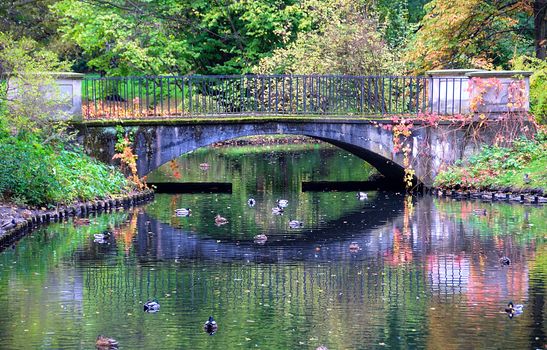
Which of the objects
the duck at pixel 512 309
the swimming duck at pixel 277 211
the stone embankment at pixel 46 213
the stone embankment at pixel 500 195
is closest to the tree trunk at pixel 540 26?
the stone embankment at pixel 500 195

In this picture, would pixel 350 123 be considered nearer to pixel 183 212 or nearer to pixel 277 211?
pixel 277 211

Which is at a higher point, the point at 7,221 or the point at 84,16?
the point at 84,16

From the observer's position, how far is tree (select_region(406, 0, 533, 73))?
99.3ft

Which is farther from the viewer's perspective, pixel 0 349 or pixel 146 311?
pixel 146 311

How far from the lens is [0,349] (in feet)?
38.1

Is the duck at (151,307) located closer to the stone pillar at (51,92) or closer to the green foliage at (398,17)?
the stone pillar at (51,92)

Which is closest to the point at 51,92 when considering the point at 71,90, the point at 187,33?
the point at 71,90

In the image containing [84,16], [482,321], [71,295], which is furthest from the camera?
[84,16]

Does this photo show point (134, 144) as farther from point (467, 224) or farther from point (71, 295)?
point (71, 295)

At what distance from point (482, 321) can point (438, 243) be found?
19.0 ft

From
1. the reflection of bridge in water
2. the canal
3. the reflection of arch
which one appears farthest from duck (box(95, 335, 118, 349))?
the reflection of arch

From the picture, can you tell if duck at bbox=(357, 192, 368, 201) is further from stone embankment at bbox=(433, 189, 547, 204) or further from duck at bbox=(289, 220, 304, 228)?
duck at bbox=(289, 220, 304, 228)

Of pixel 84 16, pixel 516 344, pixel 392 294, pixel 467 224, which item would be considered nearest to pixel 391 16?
pixel 84 16

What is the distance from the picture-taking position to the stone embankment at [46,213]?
19.1 metres
